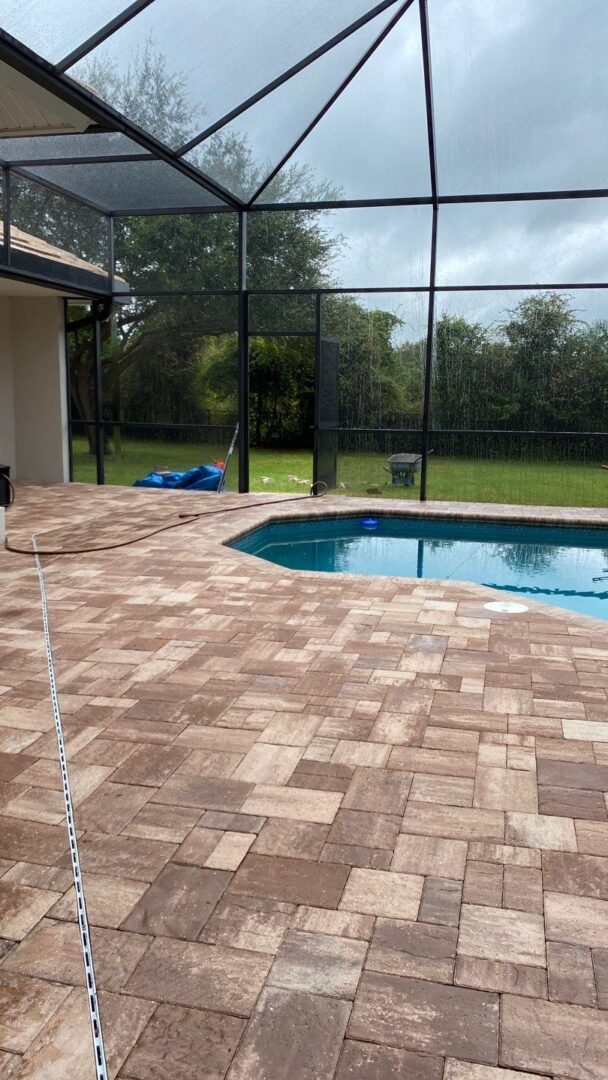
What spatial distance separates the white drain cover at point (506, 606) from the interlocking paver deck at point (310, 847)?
0.20m

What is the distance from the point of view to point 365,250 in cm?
944

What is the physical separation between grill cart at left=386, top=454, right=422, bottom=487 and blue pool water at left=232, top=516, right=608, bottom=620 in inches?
35.0

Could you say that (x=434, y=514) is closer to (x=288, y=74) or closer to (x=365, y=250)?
(x=365, y=250)

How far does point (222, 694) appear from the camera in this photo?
11.2 feet

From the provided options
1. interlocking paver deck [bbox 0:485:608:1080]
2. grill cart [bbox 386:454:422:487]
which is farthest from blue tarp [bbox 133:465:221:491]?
interlocking paver deck [bbox 0:485:608:1080]

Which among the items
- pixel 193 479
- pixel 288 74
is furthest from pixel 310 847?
pixel 193 479

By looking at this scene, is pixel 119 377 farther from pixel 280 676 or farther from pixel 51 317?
pixel 280 676

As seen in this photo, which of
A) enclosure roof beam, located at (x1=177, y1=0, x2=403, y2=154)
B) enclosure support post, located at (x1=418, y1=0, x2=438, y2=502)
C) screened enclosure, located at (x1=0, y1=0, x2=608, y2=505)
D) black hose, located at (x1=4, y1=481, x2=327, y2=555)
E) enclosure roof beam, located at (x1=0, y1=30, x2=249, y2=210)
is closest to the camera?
enclosure roof beam, located at (x1=0, y1=30, x2=249, y2=210)

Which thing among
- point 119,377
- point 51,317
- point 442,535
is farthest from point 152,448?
point 442,535

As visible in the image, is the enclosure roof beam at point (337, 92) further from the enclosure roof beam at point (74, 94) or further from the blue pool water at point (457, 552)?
the blue pool water at point (457, 552)

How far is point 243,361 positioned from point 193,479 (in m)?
1.50

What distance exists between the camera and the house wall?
1018 centimetres

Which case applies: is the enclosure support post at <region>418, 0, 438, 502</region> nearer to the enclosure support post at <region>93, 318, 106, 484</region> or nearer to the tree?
the tree

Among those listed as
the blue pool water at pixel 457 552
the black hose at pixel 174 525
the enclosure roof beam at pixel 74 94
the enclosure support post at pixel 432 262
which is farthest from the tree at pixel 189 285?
the enclosure roof beam at pixel 74 94
